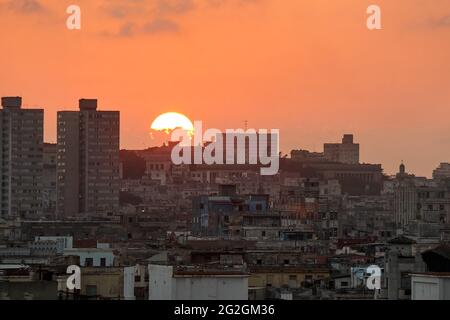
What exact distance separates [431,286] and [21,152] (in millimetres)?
125521

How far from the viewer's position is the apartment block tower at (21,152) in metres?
137

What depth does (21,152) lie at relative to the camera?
142000mm

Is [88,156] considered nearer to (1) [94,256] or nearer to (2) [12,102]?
(2) [12,102]

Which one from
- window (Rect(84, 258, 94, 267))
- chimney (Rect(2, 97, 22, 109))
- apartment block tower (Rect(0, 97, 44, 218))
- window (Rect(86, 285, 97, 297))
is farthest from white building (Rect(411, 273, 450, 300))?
chimney (Rect(2, 97, 22, 109))

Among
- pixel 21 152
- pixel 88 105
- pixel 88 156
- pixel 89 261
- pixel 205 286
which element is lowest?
pixel 89 261

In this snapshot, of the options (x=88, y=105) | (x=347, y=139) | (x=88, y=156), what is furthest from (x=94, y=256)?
(x=88, y=105)

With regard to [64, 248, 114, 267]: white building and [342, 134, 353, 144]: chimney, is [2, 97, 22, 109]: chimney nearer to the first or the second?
[342, 134, 353, 144]: chimney

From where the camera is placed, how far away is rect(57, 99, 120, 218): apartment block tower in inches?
5679

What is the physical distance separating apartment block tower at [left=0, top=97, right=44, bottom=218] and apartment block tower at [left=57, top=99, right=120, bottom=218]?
93.8 inches

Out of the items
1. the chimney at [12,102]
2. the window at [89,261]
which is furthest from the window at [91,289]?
the chimney at [12,102]

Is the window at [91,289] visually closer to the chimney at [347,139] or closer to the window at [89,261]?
the window at [89,261]
